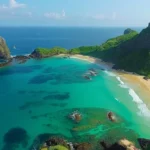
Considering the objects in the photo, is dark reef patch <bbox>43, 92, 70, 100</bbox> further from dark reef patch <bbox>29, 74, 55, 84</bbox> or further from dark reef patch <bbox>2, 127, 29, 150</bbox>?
dark reef patch <bbox>2, 127, 29, 150</bbox>

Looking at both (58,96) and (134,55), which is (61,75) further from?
(134,55)

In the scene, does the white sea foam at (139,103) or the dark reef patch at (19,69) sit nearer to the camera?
the white sea foam at (139,103)

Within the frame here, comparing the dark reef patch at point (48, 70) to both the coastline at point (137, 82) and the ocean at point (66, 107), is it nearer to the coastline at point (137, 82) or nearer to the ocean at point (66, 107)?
the ocean at point (66, 107)

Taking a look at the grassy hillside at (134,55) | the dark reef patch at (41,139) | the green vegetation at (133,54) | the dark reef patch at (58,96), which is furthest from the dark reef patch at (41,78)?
the dark reef patch at (41,139)

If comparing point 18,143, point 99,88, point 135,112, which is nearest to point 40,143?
point 18,143

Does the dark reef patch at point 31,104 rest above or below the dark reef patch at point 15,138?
below

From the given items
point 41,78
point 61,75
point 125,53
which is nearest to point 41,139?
point 41,78

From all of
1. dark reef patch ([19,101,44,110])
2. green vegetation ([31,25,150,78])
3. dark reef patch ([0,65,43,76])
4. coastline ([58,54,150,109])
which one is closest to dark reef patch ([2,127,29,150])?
dark reef patch ([19,101,44,110])
